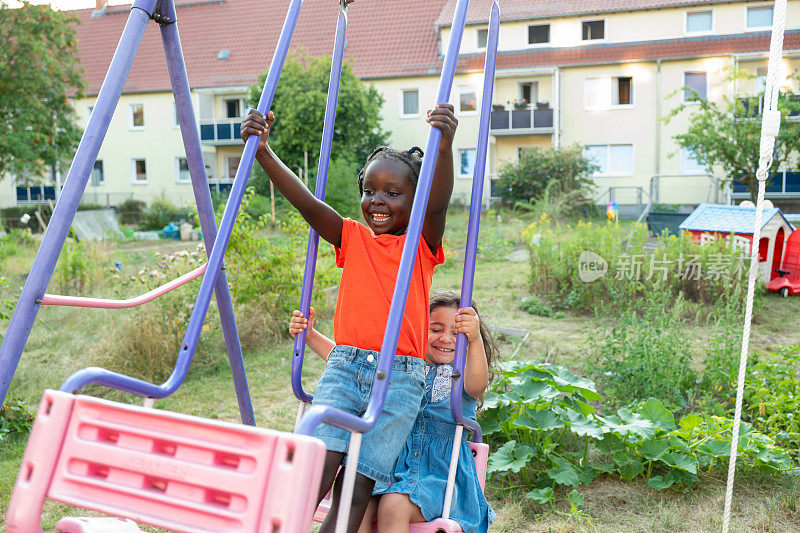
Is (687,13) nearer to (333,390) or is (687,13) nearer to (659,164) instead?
(659,164)

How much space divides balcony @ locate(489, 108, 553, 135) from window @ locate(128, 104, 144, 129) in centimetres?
1251

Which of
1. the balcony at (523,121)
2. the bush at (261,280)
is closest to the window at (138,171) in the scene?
the balcony at (523,121)

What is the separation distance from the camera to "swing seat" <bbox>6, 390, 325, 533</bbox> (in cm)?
128

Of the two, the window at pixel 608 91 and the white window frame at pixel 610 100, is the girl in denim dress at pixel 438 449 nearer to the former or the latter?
the white window frame at pixel 610 100

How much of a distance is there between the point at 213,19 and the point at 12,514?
27.4 m

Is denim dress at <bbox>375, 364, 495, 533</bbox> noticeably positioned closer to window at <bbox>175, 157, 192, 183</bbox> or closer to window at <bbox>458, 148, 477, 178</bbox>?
window at <bbox>458, 148, 477, 178</bbox>

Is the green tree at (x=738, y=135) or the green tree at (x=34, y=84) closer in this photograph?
the green tree at (x=738, y=135)

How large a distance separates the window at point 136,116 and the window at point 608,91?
49.4 ft

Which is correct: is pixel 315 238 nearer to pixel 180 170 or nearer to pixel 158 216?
pixel 158 216

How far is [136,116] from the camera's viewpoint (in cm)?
2581

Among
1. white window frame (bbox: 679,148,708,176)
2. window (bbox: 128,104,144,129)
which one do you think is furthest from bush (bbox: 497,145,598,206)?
window (bbox: 128,104,144,129)

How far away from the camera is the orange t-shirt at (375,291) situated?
2148mm

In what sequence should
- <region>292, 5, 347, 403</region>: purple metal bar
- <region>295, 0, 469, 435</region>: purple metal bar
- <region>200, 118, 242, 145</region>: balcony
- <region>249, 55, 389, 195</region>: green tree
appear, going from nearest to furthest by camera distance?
<region>295, 0, 469, 435</region>: purple metal bar < <region>292, 5, 347, 403</region>: purple metal bar < <region>249, 55, 389, 195</region>: green tree < <region>200, 118, 242, 145</region>: balcony

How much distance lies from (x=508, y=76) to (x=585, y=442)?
65.8 ft
